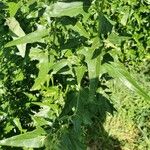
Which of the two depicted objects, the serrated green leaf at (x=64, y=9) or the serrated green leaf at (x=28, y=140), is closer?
the serrated green leaf at (x=64, y=9)

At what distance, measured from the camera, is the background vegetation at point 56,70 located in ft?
4.67

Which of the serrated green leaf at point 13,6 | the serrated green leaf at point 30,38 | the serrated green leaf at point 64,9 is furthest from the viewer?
the serrated green leaf at point 13,6

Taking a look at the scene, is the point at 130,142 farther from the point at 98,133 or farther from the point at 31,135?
the point at 31,135

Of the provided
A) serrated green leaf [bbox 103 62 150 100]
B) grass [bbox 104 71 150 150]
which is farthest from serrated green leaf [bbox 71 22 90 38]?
grass [bbox 104 71 150 150]

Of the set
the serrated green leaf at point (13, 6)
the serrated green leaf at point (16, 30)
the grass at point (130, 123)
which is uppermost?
the serrated green leaf at point (13, 6)

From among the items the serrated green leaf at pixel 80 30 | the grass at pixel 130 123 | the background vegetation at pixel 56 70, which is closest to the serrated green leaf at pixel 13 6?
the background vegetation at pixel 56 70

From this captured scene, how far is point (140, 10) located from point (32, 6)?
2.89 metres

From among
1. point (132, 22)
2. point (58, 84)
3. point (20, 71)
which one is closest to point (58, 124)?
point (58, 84)

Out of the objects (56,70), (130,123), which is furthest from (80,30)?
(130,123)

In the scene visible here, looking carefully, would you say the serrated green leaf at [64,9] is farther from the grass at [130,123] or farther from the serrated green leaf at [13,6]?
the grass at [130,123]

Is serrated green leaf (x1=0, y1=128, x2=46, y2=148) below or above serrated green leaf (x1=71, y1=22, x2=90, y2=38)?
above

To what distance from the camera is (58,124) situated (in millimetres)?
1838

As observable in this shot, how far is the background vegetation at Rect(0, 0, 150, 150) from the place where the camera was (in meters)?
1.42

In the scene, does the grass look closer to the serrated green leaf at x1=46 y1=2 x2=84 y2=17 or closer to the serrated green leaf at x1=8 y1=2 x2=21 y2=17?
the serrated green leaf at x1=8 y1=2 x2=21 y2=17
